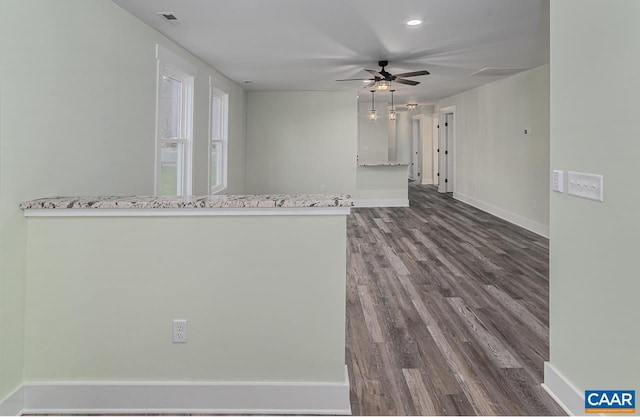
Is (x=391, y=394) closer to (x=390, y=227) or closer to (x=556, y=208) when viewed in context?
(x=556, y=208)

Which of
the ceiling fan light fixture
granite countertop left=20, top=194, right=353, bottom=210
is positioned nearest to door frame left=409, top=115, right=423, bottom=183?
the ceiling fan light fixture

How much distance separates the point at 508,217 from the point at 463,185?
2.45 m

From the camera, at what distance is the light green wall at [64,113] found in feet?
6.39

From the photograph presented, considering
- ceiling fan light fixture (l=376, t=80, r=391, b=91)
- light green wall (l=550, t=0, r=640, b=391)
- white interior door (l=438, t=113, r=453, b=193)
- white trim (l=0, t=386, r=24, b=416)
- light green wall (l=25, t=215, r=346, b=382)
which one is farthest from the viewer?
white interior door (l=438, t=113, r=453, b=193)

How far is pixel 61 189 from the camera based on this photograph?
2391mm

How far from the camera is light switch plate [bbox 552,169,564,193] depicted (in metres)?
2.07

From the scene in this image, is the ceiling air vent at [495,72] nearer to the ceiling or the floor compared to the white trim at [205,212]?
nearer to the ceiling

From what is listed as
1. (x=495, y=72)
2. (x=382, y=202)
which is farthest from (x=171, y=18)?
(x=382, y=202)

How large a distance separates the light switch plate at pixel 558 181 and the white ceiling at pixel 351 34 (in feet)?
6.02

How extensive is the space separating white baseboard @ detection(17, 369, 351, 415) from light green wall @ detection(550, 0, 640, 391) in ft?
3.65

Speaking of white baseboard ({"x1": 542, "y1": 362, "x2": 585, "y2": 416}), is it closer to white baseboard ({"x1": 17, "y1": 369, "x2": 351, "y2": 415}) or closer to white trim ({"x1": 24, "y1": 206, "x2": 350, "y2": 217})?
white baseboard ({"x1": 17, "y1": 369, "x2": 351, "y2": 415})

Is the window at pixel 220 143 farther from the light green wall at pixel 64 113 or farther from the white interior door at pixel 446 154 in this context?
the white interior door at pixel 446 154

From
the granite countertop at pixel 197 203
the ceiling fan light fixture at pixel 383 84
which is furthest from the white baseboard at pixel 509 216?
the granite countertop at pixel 197 203

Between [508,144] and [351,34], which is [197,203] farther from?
[508,144]
